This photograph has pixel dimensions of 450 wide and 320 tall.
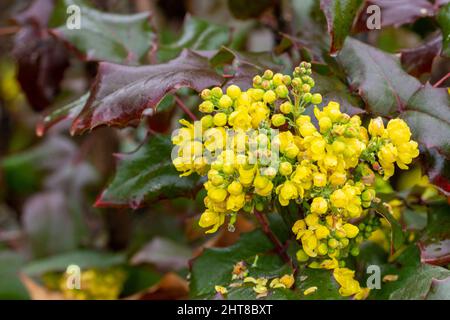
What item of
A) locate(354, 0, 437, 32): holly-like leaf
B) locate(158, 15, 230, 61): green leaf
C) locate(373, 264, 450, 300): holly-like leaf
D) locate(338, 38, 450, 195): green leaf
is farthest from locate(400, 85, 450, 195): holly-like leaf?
locate(158, 15, 230, 61): green leaf

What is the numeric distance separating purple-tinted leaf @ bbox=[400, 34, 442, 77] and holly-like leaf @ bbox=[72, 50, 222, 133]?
342 mm

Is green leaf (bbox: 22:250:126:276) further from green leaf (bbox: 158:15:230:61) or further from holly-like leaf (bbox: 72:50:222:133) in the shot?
holly-like leaf (bbox: 72:50:222:133)

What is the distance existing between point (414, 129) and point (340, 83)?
0.12 meters

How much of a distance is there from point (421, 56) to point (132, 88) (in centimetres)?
46

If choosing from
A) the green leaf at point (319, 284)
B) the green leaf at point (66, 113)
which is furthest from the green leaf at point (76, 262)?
the green leaf at point (319, 284)

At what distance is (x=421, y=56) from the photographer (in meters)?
1.04

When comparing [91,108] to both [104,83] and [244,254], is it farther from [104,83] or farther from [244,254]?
[244,254]

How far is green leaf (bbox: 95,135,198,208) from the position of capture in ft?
3.13

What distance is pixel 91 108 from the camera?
2.79 ft

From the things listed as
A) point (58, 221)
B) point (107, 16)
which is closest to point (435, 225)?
point (107, 16)

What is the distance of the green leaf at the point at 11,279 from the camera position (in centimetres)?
154

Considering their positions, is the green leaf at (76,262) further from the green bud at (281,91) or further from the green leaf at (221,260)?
the green bud at (281,91)

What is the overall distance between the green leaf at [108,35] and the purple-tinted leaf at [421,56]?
44 centimetres

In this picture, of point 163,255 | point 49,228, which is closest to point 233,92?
point 163,255
